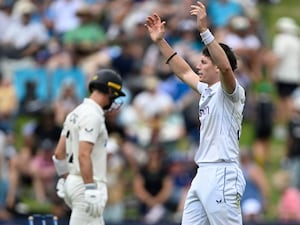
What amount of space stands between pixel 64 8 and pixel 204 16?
12.0 meters

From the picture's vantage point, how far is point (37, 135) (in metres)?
18.7

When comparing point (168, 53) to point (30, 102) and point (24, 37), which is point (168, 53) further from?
point (24, 37)

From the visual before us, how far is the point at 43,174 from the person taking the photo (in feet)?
59.4

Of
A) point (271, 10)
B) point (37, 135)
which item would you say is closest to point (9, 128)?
point (37, 135)

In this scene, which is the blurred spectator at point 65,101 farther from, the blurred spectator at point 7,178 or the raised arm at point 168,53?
the raised arm at point 168,53

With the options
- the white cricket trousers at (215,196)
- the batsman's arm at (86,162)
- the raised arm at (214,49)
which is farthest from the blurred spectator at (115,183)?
the raised arm at (214,49)

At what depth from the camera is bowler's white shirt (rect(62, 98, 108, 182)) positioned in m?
11.7

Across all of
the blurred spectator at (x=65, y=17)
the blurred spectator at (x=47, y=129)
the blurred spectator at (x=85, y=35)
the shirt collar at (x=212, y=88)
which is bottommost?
the shirt collar at (x=212, y=88)

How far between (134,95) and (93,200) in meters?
8.48

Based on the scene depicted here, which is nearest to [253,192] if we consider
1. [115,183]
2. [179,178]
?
[179,178]

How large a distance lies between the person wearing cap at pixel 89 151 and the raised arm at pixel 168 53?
32.1 inches

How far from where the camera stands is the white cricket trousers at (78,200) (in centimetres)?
1177

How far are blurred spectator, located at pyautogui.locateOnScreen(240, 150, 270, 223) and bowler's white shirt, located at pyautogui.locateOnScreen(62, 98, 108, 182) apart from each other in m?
5.56

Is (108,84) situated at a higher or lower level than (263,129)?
lower
